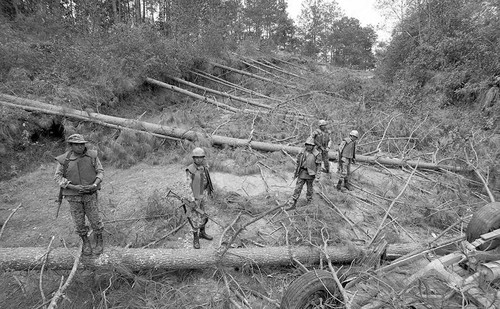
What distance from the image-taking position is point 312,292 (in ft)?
11.0

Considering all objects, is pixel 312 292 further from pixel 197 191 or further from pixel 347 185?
pixel 347 185

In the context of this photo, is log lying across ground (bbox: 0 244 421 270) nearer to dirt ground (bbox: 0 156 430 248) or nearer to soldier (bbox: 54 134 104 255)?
soldier (bbox: 54 134 104 255)

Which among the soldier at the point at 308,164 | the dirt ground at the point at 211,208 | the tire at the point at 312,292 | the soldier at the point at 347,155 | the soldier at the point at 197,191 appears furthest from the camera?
the soldier at the point at 347,155

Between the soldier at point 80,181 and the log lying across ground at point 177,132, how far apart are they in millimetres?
4921

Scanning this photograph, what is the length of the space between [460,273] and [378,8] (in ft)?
69.9

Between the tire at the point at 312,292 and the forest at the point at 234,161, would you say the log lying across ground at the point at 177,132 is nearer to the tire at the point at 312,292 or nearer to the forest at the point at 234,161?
the forest at the point at 234,161

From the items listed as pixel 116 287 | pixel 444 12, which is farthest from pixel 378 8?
pixel 116 287

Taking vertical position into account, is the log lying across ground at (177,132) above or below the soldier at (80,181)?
below

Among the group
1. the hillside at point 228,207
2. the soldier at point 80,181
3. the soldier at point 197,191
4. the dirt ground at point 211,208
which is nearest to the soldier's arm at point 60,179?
the soldier at point 80,181

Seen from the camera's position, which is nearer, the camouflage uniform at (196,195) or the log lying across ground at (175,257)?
the log lying across ground at (175,257)

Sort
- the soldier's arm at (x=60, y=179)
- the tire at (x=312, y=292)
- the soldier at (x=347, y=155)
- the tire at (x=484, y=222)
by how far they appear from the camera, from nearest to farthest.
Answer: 1. the tire at (x=312, y=292)
2. the soldier's arm at (x=60, y=179)
3. the tire at (x=484, y=222)
4. the soldier at (x=347, y=155)

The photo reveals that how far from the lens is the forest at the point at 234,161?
12.9 feet

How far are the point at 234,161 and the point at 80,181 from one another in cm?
473

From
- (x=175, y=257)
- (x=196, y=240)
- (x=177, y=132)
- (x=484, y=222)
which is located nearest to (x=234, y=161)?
(x=177, y=132)
